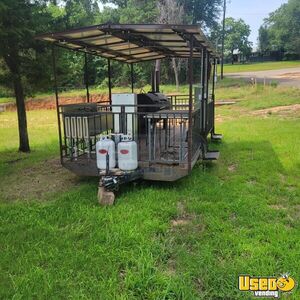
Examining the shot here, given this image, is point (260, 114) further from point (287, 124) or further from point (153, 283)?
point (153, 283)

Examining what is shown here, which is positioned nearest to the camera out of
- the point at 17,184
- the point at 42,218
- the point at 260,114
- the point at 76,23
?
the point at 42,218

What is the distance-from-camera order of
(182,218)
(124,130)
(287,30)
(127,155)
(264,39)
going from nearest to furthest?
(182,218)
(127,155)
(124,130)
(287,30)
(264,39)

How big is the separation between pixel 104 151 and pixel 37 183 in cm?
149

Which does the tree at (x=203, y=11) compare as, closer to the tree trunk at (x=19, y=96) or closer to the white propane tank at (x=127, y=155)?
the tree trunk at (x=19, y=96)

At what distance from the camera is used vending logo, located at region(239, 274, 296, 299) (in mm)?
2504

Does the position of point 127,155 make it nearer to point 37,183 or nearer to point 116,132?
point 116,132

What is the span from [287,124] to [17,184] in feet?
26.7

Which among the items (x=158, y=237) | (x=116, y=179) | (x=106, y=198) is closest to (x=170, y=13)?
(x=116, y=179)

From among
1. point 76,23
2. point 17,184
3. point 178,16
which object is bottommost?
point 17,184

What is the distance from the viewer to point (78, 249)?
3146mm

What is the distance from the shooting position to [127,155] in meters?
4.66

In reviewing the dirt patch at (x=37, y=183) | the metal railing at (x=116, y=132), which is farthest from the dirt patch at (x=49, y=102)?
the metal railing at (x=116, y=132)

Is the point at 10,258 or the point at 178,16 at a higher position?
the point at 178,16

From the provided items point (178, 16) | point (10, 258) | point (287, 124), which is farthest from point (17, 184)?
point (178, 16)
